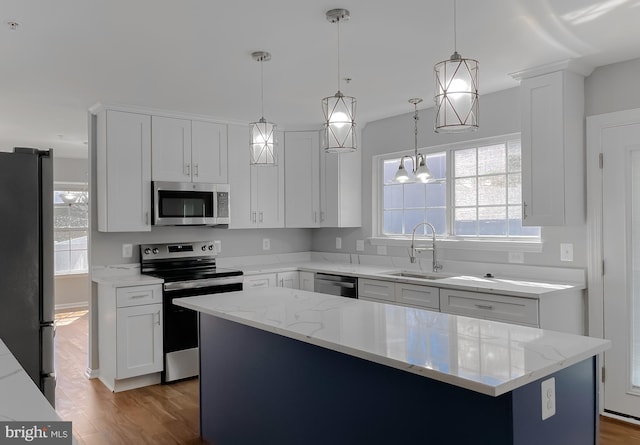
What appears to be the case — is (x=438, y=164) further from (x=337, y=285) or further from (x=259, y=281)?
(x=259, y=281)

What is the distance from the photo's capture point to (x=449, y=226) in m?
4.39

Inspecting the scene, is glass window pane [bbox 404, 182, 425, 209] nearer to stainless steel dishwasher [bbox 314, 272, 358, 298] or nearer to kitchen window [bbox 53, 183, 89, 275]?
stainless steel dishwasher [bbox 314, 272, 358, 298]

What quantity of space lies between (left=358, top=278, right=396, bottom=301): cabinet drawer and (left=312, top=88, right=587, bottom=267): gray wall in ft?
2.21

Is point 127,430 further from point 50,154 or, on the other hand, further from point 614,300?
point 614,300

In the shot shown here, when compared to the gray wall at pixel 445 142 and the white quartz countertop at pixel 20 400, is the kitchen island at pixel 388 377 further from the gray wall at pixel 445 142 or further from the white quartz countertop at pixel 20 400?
the gray wall at pixel 445 142

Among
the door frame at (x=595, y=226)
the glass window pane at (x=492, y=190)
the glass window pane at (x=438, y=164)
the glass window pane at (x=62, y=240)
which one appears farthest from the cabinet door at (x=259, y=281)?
the glass window pane at (x=62, y=240)

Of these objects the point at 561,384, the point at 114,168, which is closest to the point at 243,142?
the point at 114,168

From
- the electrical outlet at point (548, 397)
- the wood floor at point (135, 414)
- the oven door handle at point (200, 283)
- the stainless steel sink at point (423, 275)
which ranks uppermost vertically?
the stainless steel sink at point (423, 275)

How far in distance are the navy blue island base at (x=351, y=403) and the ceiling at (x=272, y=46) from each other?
63.2 inches

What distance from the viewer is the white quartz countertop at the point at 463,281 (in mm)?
3191

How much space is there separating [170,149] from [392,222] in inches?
89.6

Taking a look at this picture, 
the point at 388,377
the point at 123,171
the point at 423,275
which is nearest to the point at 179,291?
the point at 123,171

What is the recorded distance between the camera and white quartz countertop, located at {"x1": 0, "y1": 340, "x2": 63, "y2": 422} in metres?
1.10

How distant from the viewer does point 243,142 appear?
16.0ft
